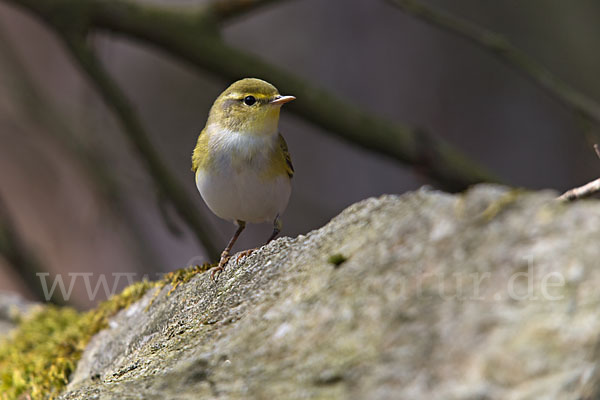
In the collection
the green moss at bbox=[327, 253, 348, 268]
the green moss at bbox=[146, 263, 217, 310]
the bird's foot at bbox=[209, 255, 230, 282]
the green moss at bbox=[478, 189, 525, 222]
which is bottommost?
the green moss at bbox=[146, 263, 217, 310]

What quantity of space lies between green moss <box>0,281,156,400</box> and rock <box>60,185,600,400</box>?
1191 mm

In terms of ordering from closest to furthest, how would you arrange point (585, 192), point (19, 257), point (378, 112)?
1. point (585, 192)
2. point (19, 257)
3. point (378, 112)

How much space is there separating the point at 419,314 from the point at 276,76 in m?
3.74

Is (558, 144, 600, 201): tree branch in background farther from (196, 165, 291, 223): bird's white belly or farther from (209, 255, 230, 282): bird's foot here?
(196, 165, 291, 223): bird's white belly

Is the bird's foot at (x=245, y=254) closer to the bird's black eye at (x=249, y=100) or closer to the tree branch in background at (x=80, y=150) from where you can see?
the bird's black eye at (x=249, y=100)

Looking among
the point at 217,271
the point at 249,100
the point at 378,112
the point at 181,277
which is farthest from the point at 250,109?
the point at 378,112

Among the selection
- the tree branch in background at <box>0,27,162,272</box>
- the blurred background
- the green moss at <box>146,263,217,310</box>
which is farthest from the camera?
the blurred background

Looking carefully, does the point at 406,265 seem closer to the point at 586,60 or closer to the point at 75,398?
the point at 75,398

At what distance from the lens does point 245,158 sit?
314 centimetres

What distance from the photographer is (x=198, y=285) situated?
2.37 m

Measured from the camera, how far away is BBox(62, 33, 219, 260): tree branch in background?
4.48 m

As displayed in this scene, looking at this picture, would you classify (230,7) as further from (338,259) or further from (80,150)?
(338,259)

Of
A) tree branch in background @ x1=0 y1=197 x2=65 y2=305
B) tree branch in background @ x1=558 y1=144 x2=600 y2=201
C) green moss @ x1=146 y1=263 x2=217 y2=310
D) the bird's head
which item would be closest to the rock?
tree branch in background @ x1=558 y1=144 x2=600 y2=201

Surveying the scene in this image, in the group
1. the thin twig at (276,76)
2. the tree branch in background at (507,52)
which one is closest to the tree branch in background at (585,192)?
the tree branch in background at (507,52)
